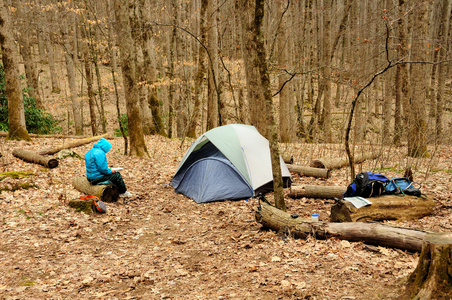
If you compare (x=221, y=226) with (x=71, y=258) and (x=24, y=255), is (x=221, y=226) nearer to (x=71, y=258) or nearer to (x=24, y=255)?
(x=71, y=258)

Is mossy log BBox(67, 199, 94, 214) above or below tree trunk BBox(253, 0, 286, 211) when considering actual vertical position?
below

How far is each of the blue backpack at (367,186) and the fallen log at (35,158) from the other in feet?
26.2

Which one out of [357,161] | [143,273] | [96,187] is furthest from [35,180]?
[357,161]

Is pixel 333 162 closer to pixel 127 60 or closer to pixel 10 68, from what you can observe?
pixel 127 60

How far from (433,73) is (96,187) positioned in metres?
29.5

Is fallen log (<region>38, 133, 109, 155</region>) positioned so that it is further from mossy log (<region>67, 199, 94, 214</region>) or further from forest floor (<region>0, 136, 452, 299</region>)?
mossy log (<region>67, 199, 94, 214</region>)

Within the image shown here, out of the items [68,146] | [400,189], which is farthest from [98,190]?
[400,189]

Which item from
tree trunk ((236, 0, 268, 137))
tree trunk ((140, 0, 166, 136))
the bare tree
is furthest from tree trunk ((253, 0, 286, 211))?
tree trunk ((140, 0, 166, 136))

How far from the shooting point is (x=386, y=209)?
17.0 feet

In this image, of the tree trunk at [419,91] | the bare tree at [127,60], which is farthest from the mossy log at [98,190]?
the tree trunk at [419,91]

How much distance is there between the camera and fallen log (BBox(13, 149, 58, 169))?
28.3 ft

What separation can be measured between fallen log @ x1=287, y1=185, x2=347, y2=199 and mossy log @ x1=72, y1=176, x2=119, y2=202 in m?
4.26

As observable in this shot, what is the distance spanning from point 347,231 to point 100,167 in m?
5.49

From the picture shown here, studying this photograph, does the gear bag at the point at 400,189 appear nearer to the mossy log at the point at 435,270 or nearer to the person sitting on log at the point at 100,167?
the mossy log at the point at 435,270
